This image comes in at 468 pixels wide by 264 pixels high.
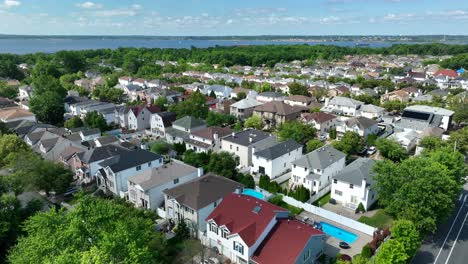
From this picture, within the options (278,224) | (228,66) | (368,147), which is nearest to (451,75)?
(368,147)

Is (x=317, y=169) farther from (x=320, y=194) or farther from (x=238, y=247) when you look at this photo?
(x=238, y=247)

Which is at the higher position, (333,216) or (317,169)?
(317,169)

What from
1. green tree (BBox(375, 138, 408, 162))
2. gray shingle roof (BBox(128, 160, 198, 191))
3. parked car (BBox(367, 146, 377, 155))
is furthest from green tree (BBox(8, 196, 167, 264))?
parked car (BBox(367, 146, 377, 155))

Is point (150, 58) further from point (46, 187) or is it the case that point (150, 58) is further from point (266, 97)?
point (46, 187)

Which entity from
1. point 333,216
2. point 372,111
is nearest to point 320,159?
point 333,216

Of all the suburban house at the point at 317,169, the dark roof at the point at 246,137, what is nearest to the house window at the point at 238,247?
the suburban house at the point at 317,169

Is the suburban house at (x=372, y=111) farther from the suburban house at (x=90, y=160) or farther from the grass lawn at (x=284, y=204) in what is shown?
the suburban house at (x=90, y=160)
